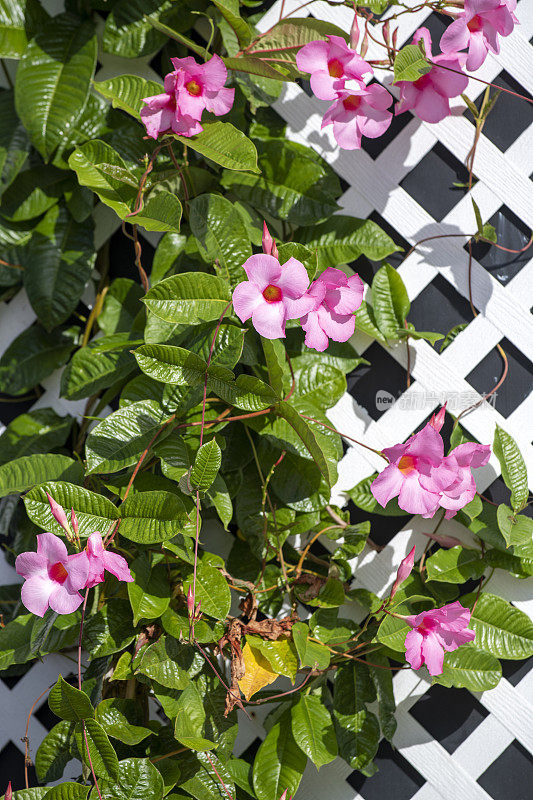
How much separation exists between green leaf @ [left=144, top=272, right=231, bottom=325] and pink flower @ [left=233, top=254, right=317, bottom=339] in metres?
0.09

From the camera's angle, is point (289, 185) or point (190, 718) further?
point (289, 185)

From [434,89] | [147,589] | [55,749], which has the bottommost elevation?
[55,749]

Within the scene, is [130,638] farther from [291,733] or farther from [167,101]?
[167,101]

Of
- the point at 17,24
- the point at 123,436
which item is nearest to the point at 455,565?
the point at 123,436

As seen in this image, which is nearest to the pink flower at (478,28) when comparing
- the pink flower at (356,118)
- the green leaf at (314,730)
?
→ the pink flower at (356,118)

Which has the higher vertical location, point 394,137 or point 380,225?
point 394,137

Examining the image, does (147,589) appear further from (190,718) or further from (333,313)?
(333,313)

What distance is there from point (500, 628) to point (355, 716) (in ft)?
0.93

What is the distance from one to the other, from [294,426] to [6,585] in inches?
26.0

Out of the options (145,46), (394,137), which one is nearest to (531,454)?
(394,137)

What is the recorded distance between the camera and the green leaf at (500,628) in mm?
1062

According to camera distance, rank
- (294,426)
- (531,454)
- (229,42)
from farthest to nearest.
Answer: (531,454), (229,42), (294,426)

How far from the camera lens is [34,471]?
3.20 ft

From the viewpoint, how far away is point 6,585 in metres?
1.19
